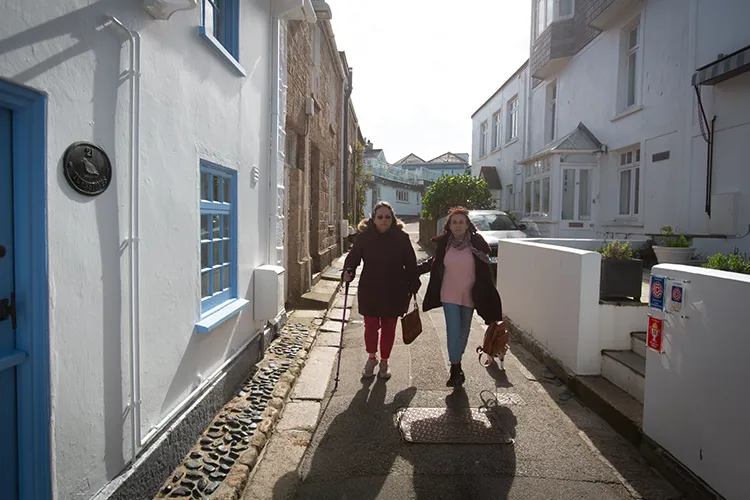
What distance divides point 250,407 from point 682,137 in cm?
1019

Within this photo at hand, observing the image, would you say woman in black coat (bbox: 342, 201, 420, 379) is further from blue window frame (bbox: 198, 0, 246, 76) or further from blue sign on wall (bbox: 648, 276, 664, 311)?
blue sign on wall (bbox: 648, 276, 664, 311)

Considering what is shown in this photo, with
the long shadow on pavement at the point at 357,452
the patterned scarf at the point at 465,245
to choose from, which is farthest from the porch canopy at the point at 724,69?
the long shadow on pavement at the point at 357,452

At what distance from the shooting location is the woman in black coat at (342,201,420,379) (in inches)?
198

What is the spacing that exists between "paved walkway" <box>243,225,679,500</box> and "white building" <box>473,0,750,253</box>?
652 centimetres

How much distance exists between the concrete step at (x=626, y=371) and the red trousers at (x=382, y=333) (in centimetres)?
207

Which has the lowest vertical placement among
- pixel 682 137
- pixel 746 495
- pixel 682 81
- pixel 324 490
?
pixel 324 490

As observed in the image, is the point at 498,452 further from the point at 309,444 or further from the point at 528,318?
the point at 528,318

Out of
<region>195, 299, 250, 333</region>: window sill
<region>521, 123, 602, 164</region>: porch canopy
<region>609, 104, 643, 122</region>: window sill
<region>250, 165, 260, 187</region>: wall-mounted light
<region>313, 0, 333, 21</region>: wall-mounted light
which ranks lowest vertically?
<region>195, 299, 250, 333</region>: window sill

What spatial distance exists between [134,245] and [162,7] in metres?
1.43

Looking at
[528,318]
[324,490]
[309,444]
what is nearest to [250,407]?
[309,444]

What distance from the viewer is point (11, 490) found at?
2.13m

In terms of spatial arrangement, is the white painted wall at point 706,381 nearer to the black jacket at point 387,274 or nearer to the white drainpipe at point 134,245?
the black jacket at point 387,274

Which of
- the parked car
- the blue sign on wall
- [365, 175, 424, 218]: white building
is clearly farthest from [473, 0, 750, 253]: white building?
[365, 175, 424, 218]: white building

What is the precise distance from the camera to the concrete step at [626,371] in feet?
13.6
